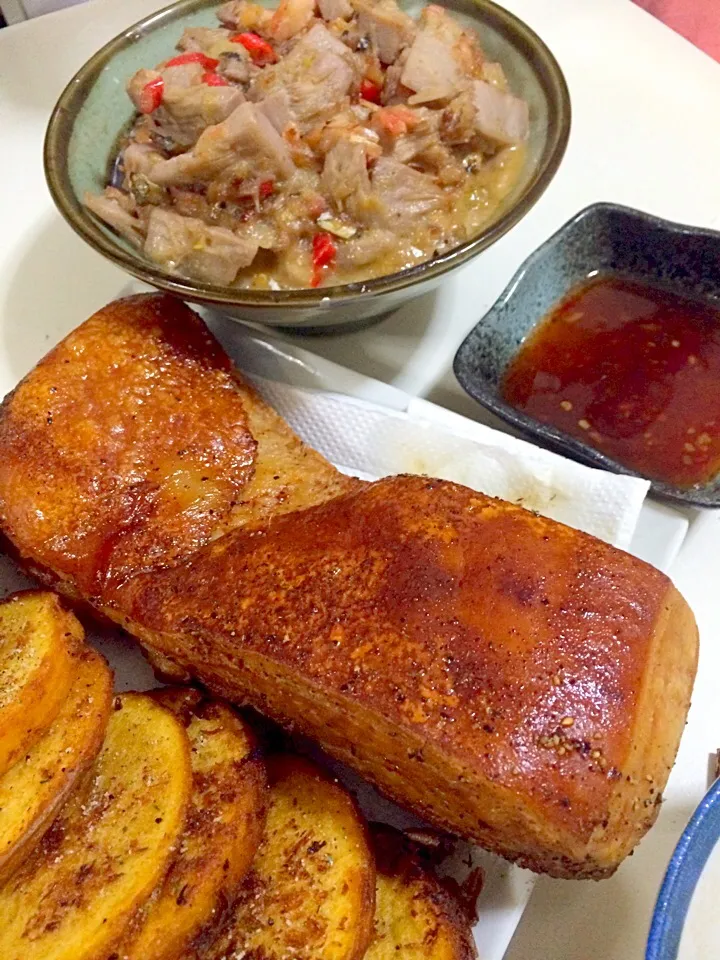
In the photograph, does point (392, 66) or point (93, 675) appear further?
point (392, 66)

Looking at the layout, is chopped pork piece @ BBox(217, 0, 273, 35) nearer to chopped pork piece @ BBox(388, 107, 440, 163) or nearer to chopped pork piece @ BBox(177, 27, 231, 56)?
chopped pork piece @ BBox(177, 27, 231, 56)

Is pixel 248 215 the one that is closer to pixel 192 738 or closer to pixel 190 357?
pixel 190 357

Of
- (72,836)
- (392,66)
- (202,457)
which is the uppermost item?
(392,66)

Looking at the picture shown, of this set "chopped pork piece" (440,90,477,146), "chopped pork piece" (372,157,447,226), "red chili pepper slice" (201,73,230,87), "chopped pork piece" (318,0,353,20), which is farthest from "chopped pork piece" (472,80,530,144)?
"red chili pepper slice" (201,73,230,87)

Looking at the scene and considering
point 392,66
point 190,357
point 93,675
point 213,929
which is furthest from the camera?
point 392,66

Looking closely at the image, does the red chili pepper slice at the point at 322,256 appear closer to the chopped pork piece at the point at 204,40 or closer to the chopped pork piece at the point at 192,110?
the chopped pork piece at the point at 192,110

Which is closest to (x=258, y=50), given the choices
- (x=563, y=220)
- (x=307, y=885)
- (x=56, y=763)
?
(x=563, y=220)

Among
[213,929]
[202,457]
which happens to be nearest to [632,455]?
[202,457]
